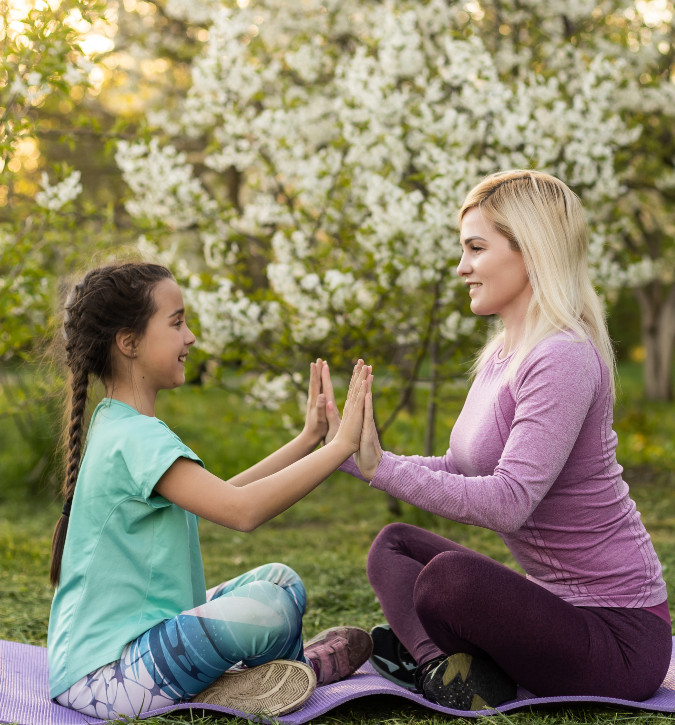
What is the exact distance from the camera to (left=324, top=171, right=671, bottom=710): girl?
7.30 feet

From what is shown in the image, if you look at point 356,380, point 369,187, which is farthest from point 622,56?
point 356,380

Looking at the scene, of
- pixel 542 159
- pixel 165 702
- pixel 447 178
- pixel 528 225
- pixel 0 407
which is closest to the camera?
pixel 165 702

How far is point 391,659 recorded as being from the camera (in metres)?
2.67

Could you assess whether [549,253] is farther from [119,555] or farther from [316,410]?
[119,555]

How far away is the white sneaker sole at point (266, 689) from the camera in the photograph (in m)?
2.26

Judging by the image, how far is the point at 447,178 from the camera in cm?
443

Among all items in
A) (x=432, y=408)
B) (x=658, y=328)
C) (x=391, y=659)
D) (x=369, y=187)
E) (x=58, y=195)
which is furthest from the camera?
(x=658, y=328)

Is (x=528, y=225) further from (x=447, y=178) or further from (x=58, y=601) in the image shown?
(x=447, y=178)

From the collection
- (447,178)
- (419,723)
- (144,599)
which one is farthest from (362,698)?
(447,178)

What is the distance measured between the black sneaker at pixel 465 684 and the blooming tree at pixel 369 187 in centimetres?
247

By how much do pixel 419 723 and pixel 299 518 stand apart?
3.63m

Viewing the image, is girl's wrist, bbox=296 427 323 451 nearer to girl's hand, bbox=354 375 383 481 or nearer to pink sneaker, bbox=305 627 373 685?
girl's hand, bbox=354 375 383 481

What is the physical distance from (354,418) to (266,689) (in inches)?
29.2

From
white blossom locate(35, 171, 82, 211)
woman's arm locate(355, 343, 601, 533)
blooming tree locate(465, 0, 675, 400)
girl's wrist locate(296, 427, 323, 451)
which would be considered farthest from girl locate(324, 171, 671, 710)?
blooming tree locate(465, 0, 675, 400)
